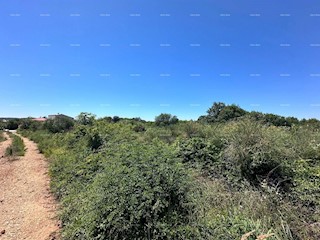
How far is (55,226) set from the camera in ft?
15.0

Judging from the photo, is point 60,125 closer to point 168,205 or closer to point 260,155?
point 260,155

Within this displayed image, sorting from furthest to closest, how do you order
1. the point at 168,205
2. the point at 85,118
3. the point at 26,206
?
the point at 85,118 → the point at 26,206 → the point at 168,205

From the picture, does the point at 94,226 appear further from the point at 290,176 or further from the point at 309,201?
the point at 290,176

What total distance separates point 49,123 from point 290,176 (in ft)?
127

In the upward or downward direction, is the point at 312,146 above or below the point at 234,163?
above

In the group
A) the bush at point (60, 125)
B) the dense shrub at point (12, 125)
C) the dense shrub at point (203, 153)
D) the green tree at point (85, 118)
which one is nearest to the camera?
the dense shrub at point (203, 153)

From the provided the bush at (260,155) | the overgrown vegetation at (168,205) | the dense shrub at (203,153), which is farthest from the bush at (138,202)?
the dense shrub at (203,153)

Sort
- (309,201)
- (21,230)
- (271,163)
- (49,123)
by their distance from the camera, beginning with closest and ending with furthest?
(21,230)
(309,201)
(271,163)
(49,123)

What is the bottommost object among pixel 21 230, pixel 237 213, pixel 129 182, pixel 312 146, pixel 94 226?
pixel 21 230

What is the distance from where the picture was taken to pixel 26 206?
5.77 meters

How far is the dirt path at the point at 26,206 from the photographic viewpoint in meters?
4.43

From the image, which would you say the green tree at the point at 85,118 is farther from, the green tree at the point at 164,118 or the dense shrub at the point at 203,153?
the green tree at the point at 164,118

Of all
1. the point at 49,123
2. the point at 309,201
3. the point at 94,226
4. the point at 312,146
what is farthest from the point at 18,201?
the point at 49,123

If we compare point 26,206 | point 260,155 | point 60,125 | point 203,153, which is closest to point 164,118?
point 60,125
